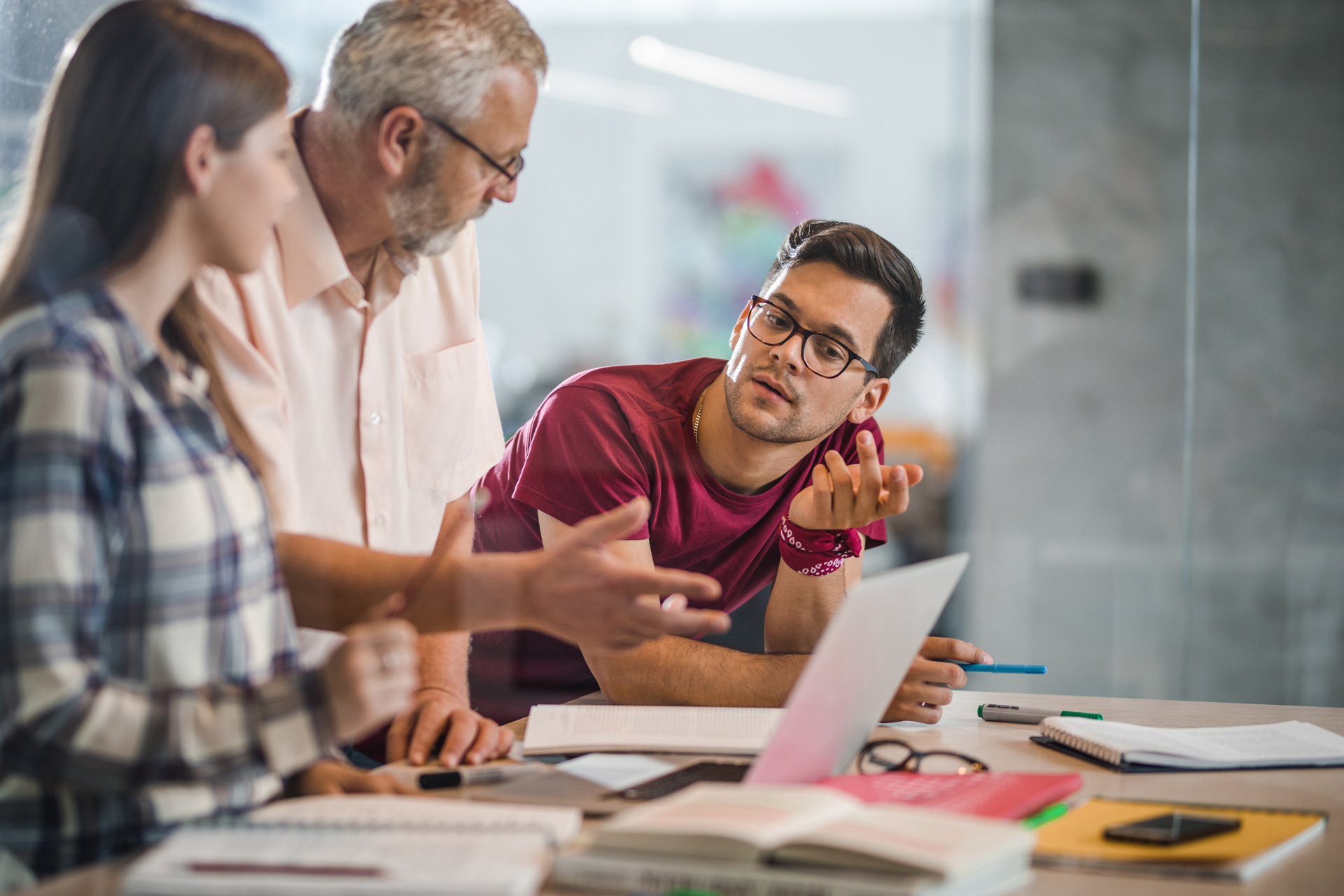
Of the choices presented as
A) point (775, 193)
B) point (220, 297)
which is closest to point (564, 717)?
point (220, 297)

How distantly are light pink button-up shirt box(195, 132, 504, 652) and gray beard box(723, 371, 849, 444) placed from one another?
0.36 metres

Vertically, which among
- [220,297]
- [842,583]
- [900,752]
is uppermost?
[220,297]

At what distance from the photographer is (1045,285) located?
335cm

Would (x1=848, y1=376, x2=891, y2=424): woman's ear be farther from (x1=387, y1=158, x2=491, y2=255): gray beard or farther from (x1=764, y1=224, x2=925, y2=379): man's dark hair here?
(x1=387, y1=158, x2=491, y2=255): gray beard

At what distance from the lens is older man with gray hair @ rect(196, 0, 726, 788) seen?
1219mm

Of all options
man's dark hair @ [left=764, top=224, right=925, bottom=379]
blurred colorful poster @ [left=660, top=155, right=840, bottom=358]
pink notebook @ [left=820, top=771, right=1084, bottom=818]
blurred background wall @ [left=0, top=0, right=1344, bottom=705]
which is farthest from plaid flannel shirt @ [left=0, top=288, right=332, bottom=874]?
blurred background wall @ [left=0, top=0, right=1344, bottom=705]

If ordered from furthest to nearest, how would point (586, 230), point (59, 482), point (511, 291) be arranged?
point (586, 230), point (511, 291), point (59, 482)

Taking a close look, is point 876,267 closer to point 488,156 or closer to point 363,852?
point 488,156

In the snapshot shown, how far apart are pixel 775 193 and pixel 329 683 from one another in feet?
7.48

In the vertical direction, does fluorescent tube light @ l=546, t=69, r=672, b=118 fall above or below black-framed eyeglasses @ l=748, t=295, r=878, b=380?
above

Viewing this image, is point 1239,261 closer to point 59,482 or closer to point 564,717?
point 564,717

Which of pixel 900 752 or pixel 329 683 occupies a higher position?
pixel 329 683

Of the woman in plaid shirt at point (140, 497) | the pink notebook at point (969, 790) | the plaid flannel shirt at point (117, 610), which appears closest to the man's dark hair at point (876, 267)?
the pink notebook at point (969, 790)

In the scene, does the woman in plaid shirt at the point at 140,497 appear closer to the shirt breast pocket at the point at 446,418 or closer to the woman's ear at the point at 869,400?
the shirt breast pocket at the point at 446,418
